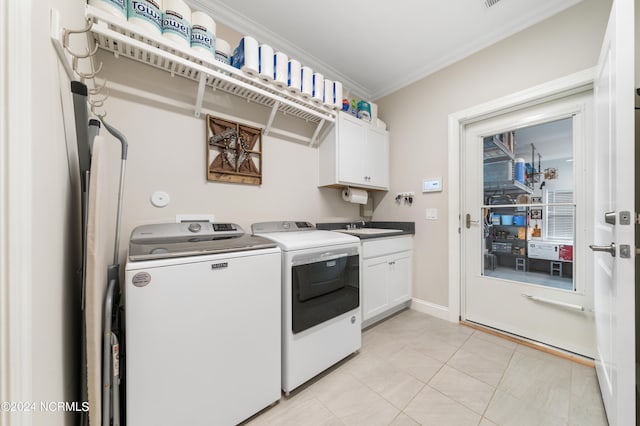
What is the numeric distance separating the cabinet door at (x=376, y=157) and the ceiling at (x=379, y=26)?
71cm

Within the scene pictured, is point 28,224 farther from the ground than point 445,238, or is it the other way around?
point 28,224

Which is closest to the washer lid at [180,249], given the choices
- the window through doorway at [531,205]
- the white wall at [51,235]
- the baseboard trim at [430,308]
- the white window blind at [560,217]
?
the white wall at [51,235]

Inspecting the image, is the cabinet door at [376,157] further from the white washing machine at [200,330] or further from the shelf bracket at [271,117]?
the white washing machine at [200,330]

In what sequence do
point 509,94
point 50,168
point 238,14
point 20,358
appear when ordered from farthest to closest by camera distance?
point 509,94
point 238,14
point 50,168
point 20,358

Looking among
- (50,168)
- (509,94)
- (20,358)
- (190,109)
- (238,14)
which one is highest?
(238,14)

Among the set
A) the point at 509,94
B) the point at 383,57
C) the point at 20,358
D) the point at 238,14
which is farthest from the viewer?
the point at 383,57

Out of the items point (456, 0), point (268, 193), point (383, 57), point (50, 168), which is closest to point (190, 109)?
point (268, 193)

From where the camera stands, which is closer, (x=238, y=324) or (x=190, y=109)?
(x=238, y=324)

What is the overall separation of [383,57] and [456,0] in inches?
29.0

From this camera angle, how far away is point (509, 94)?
6.59 feet

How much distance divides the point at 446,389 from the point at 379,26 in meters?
2.77

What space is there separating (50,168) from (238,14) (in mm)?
1866

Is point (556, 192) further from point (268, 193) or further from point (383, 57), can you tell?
point (268, 193)

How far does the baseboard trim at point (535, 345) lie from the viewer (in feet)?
5.56
